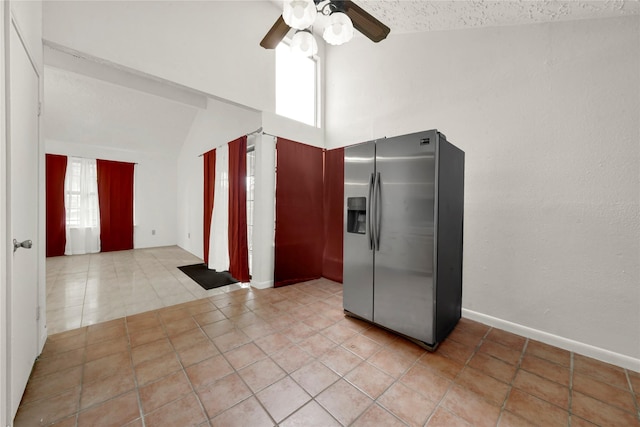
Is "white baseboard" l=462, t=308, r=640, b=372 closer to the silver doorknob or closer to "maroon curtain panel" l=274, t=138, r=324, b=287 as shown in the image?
"maroon curtain panel" l=274, t=138, r=324, b=287

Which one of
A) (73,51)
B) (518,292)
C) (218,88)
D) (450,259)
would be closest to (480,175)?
(450,259)

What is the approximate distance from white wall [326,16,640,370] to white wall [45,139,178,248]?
6.43 m

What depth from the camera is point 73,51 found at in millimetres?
1991

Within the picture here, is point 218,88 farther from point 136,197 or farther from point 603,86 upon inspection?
point 136,197

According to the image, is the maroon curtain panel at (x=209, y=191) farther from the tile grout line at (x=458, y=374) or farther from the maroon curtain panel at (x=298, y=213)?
the tile grout line at (x=458, y=374)

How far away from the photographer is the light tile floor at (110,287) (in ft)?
8.32

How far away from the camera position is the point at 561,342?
1990mm

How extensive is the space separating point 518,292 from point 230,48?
3.95 m

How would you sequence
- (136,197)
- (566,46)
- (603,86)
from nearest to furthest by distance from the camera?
(603,86)
(566,46)
(136,197)

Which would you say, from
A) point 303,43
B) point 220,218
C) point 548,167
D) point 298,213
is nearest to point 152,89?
point 220,218

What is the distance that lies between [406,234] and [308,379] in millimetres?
1269

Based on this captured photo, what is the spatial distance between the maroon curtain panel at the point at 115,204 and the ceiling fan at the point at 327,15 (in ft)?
19.0

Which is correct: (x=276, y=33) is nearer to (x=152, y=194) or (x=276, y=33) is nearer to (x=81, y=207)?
(x=152, y=194)

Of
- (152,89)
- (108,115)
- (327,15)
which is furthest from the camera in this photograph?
(108,115)
